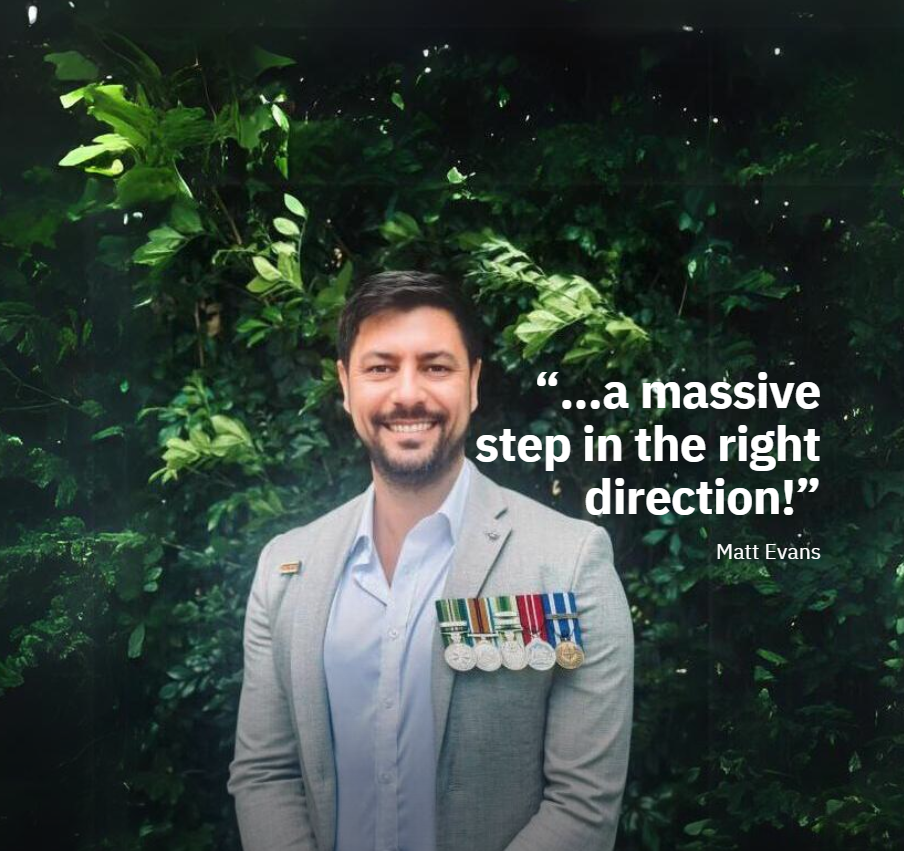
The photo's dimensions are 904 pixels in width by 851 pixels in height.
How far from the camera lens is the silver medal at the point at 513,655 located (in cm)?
294

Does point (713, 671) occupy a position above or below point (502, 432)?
below

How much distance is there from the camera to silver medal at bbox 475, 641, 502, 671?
2.93m

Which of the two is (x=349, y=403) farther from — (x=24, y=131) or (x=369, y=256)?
(x=24, y=131)

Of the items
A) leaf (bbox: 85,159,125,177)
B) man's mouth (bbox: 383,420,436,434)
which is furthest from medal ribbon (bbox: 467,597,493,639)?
leaf (bbox: 85,159,125,177)

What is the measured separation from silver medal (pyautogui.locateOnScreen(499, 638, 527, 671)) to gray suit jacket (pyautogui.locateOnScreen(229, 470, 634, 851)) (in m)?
0.02

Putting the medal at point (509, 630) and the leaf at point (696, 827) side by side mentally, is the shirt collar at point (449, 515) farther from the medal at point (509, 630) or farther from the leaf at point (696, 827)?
the leaf at point (696, 827)

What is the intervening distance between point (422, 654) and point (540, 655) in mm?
293

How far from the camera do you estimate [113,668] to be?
3.17 m

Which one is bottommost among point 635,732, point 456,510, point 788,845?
point 788,845

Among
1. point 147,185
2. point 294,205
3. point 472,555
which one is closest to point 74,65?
point 147,185

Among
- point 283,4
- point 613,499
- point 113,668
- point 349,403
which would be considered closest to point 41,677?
point 113,668

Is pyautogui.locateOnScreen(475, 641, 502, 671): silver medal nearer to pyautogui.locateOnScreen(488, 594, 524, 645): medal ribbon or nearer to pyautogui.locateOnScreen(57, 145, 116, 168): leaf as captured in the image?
pyautogui.locateOnScreen(488, 594, 524, 645): medal ribbon

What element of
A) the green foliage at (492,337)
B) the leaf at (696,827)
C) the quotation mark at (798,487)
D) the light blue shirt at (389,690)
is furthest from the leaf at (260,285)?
the leaf at (696,827)

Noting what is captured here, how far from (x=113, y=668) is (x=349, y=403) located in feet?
3.11
